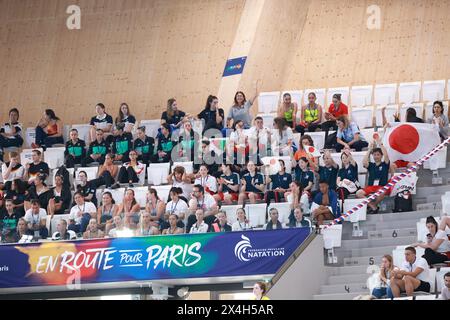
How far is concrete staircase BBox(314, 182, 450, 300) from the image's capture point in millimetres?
17172

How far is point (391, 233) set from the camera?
18.1 metres

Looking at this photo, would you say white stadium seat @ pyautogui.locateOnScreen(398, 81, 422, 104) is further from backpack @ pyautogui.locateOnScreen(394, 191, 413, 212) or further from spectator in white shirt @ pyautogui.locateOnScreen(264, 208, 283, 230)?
spectator in white shirt @ pyautogui.locateOnScreen(264, 208, 283, 230)

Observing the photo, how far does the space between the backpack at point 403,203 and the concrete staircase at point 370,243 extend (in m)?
0.17

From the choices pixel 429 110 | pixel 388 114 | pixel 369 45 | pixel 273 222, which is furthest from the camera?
pixel 369 45

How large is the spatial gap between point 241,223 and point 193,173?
314 centimetres

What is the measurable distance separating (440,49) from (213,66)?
5.00 m

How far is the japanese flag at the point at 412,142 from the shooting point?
19.7 meters

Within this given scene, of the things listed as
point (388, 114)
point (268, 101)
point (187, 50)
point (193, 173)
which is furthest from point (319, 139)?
point (187, 50)

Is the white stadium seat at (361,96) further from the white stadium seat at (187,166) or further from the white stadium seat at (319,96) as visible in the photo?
the white stadium seat at (187,166)

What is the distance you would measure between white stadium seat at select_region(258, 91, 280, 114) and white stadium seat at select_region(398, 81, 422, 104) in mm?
2517

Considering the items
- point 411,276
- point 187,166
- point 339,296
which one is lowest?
point 339,296

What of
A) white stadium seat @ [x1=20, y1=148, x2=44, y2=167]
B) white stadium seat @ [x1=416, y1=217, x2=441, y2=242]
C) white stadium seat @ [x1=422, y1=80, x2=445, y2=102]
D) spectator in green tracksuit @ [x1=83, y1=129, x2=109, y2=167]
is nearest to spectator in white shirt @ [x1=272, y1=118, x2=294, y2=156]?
white stadium seat @ [x1=422, y1=80, x2=445, y2=102]

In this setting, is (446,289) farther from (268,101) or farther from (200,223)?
(268,101)
